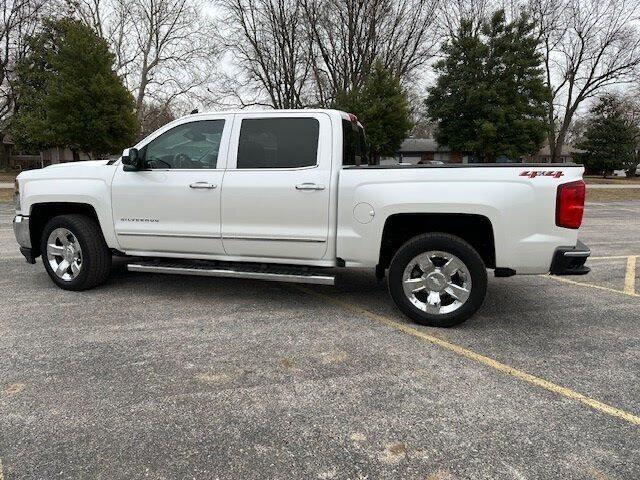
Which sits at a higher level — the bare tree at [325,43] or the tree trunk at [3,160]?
the bare tree at [325,43]

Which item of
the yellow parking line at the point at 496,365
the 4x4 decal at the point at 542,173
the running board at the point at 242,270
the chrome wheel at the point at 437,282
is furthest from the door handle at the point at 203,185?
the 4x4 decal at the point at 542,173

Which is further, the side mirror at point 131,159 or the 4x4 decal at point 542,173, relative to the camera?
the side mirror at point 131,159

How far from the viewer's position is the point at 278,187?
431 cm

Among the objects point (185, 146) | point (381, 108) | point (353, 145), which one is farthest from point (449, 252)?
point (381, 108)

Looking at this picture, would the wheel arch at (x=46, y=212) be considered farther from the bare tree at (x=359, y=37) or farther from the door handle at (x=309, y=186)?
the bare tree at (x=359, y=37)

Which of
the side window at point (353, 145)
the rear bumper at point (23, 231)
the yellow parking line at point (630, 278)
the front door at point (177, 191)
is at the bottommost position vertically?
the yellow parking line at point (630, 278)

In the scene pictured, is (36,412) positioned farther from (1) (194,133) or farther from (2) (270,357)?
(1) (194,133)

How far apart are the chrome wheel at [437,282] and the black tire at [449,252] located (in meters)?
0.04

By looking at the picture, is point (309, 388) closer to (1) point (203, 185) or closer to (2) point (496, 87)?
(1) point (203, 185)

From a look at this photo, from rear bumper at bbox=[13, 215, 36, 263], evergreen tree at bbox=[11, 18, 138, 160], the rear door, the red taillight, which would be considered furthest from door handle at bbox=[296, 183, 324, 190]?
evergreen tree at bbox=[11, 18, 138, 160]

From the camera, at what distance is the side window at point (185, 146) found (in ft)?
15.2

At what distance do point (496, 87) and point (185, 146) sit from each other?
26.8 meters

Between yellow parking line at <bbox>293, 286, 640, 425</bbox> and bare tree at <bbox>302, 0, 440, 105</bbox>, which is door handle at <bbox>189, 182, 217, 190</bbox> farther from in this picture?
bare tree at <bbox>302, 0, 440, 105</bbox>

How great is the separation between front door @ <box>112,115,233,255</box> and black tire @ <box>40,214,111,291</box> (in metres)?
0.35
